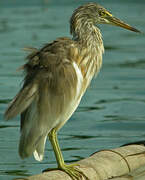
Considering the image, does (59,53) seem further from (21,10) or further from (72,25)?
(21,10)

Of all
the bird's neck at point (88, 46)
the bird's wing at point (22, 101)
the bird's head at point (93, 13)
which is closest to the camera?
the bird's wing at point (22, 101)

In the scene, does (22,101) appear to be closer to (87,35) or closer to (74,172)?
(74,172)

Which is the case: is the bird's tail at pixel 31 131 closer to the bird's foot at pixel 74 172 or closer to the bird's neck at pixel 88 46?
the bird's foot at pixel 74 172

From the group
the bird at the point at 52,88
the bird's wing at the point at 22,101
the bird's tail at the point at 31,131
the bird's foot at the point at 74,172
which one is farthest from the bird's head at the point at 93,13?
the bird's foot at the point at 74,172

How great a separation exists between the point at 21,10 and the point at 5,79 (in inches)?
334

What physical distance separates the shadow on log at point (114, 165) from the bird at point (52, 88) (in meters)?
0.12

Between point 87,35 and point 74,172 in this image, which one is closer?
point 74,172

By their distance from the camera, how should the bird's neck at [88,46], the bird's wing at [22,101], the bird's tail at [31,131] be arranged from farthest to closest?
the bird's neck at [88,46] < the bird's tail at [31,131] < the bird's wing at [22,101]

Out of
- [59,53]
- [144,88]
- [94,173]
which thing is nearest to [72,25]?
[59,53]

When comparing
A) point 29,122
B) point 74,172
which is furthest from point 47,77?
point 74,172

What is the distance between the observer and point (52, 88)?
5.61m

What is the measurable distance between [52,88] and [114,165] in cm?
95

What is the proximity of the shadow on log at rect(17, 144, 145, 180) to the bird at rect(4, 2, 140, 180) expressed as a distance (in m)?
0.12

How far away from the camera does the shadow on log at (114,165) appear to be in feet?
18.2
